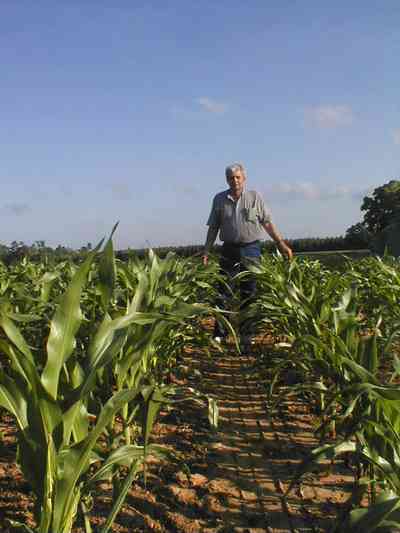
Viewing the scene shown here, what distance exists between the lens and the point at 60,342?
4.32 ft

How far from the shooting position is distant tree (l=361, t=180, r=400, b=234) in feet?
110

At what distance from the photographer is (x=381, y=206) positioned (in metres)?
34.3

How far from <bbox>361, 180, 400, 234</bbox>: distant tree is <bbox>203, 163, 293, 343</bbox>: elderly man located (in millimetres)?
30362

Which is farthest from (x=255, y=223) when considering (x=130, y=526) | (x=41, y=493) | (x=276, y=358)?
(x=41, y=493)

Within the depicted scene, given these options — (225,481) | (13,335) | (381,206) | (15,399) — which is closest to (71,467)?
(15,399)

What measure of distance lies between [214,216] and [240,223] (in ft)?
0.85

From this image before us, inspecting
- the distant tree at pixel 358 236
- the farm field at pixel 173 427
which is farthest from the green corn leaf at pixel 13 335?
the distant tree at pixel 358 236

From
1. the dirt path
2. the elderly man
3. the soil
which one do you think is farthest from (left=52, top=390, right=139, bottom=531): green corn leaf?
the elderly man

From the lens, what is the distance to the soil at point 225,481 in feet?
5.74

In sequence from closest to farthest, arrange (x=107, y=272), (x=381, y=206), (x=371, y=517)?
(x=371, y=517) → (x=107, y=272) → (x=381, y=206)

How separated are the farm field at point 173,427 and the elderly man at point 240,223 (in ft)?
4.32

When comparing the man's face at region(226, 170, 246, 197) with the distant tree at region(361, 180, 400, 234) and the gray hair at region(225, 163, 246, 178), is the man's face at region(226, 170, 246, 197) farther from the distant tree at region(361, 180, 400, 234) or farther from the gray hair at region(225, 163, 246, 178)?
the distant tree at region(361, 180, 400, 234)

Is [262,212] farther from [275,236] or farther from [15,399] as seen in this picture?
[15,399]

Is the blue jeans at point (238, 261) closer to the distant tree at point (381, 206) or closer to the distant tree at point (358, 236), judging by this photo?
the distant tree at point (358, 236)
